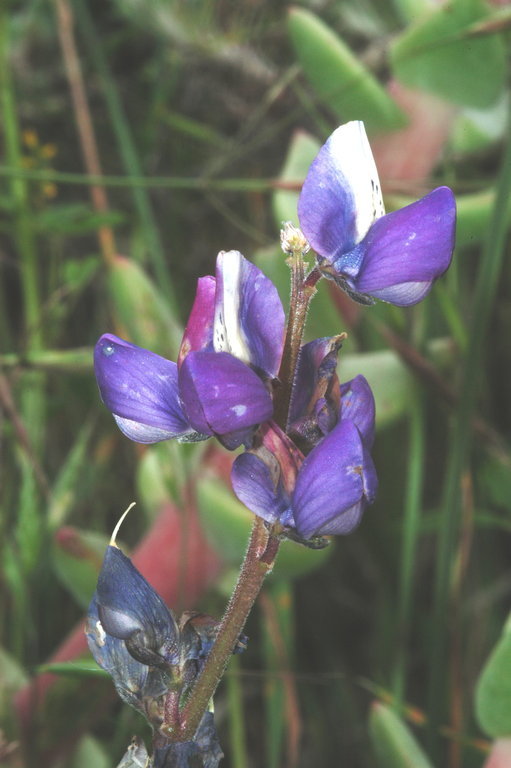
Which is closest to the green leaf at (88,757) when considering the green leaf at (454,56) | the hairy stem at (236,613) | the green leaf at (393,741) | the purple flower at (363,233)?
the green leaf at (393,741)

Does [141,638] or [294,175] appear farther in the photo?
[294,175]

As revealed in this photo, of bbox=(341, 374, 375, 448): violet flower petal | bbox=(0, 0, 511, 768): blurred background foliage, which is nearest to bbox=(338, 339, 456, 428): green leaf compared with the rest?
bbox=(0, 0, 511, 768): blurred background foliage

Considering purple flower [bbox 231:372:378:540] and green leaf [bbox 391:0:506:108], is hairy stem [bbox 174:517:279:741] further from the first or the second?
green leaf [bbox 391:0:506:108]

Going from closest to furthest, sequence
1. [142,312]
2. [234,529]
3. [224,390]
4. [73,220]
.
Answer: [224,390] < [234,529] < [142,312] < [73,220]

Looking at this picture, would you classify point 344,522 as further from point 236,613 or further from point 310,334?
point 310,334

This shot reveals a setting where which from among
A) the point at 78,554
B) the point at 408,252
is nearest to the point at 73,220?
the point at 78,554

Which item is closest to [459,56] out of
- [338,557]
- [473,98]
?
[473,98]
